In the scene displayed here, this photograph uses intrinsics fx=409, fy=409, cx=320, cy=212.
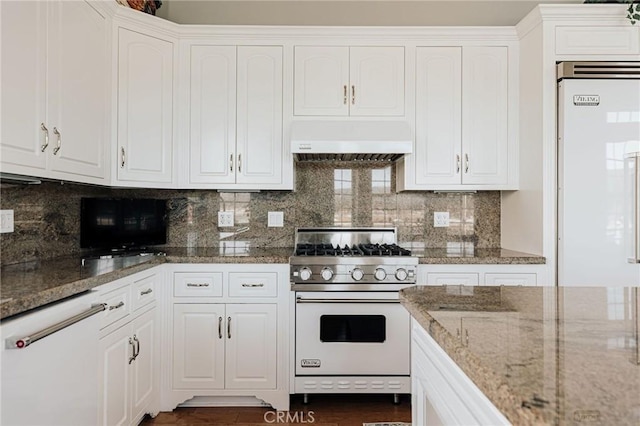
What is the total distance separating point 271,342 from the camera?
2502 millimetres

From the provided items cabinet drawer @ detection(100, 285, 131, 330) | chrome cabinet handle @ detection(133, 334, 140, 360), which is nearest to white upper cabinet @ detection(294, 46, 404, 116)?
cabinet drawer @ detection(100, 285, 131, 330)

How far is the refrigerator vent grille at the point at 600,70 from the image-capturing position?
96.0 inches

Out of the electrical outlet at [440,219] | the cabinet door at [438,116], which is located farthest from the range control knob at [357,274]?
the electrical outlet at [440,219]

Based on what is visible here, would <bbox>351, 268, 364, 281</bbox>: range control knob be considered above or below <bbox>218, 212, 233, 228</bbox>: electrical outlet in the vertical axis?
below

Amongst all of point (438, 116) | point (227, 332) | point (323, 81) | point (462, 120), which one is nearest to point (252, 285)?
point (227, 332)

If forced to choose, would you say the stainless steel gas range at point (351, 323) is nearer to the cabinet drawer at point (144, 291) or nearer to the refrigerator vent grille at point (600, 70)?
the cabinet drawer at point (144, 291)

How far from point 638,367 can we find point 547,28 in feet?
8.30

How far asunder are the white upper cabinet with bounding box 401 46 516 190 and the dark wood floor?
1.44 m

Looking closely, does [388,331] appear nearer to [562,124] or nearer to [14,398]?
[562,124]

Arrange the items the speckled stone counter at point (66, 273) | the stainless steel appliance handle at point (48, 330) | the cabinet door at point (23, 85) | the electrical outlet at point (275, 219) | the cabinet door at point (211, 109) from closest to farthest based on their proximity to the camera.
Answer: the stainless steel appliance handle at point (48, 330), the speckled stone counter at point (66, 273), the cabinet door at point (23, 85), the cabinet door at point (211, 109), the electrical outlet at point (275, 219)

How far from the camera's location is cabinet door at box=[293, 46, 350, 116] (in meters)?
2.82

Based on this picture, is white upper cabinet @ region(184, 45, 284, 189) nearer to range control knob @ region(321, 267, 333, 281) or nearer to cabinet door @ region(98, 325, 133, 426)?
range control knob @ region(321, 267, 333, 281)

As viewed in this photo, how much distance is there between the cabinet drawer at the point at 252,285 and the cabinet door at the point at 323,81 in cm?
117

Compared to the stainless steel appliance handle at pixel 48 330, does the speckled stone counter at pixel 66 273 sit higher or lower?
higher
